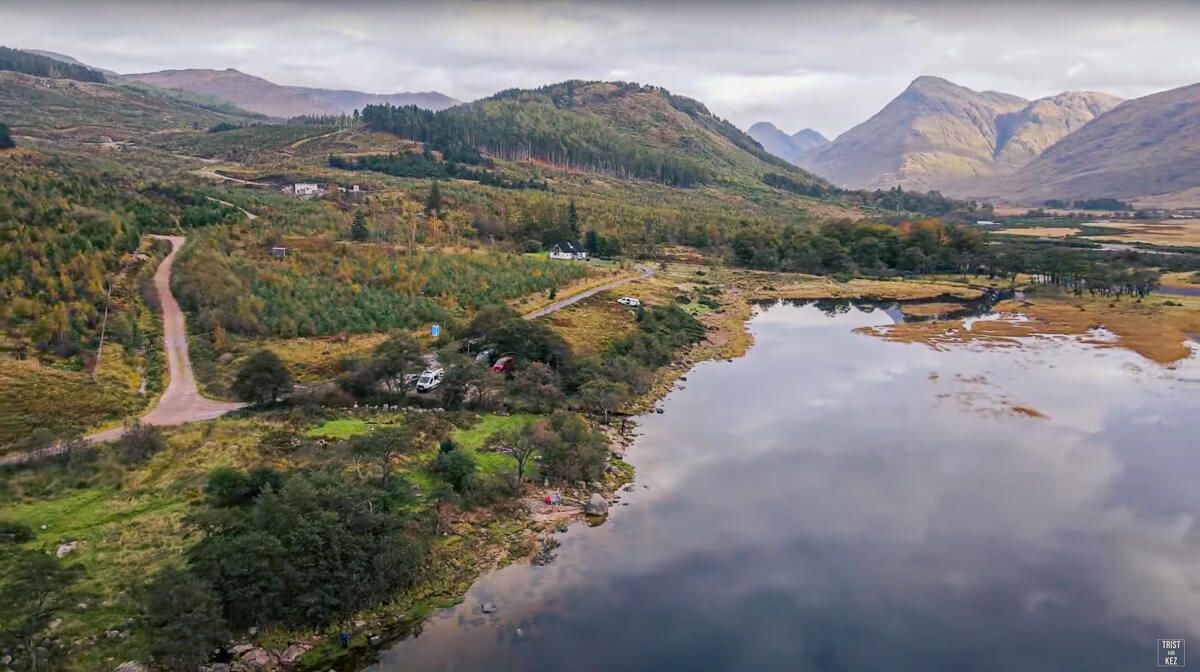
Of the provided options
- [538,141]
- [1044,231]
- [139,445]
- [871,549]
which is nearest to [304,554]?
[139,445]

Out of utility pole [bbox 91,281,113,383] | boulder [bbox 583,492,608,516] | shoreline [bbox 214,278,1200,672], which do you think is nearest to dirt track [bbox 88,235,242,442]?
utility pole [bbox 91,281,113,383]

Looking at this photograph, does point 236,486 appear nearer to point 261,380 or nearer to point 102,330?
point 261,380

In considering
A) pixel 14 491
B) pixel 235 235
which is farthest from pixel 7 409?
pixel 235 235

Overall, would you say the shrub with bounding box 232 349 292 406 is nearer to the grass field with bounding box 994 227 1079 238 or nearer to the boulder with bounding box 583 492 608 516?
the boulder with bounding box 583 492 608 516

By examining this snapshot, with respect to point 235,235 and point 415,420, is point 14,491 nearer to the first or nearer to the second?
point 415,420

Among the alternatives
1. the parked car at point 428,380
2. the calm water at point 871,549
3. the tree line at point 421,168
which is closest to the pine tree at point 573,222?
the tree line at point 421,168

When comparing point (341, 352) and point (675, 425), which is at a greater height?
point (341, 352)

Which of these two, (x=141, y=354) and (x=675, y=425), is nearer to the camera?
(x=141, y=354)
